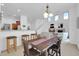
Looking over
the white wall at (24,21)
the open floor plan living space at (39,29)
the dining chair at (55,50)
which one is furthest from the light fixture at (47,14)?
the dining chair at (55,50)

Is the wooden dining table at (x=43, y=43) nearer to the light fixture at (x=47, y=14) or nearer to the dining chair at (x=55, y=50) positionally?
the dining chair at (x=55, y=50)

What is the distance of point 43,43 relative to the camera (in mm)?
2322

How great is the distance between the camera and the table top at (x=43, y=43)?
2.31 m

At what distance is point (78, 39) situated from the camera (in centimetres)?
231

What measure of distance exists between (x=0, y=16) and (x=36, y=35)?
71cm

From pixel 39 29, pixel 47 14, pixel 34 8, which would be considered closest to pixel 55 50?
pixel 39 29

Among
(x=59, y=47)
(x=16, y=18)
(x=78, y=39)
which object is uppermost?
(x=16, y=18)

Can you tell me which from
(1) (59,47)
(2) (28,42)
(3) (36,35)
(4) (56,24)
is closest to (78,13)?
(4) (56,24)

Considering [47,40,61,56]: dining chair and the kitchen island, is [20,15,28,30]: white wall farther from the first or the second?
[47,40,61,56]: dining chair

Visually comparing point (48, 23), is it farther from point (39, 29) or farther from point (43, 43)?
point (43, 43)

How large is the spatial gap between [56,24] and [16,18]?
2.36 ft

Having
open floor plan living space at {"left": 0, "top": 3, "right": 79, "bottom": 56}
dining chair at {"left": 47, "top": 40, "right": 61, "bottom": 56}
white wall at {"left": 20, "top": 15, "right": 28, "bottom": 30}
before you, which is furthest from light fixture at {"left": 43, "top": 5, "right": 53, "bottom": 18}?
dining chair at {"left": 47, "top": 40, "right": 61, "bottom": 56}

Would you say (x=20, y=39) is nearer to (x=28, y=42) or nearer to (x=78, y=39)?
(x=28, y=42)

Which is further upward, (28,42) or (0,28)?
(0,28)
